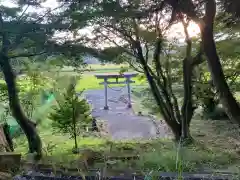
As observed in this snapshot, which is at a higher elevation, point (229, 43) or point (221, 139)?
point (229, 43)

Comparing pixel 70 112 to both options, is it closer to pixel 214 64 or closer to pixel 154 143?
pixel 154 143

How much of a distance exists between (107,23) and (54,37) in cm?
150

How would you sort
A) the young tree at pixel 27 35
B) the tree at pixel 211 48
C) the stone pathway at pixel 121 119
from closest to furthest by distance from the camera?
the tree at pixel 211 48 → the young tree at pixel 27 35 → the stone pathway at pixel 121 119

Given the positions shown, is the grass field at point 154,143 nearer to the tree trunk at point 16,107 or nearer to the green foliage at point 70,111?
the tree trunk at point 16,107

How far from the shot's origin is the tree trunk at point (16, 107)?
483 cm

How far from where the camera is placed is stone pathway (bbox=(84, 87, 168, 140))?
357 inches

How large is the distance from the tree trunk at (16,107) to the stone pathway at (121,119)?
3.37 meters

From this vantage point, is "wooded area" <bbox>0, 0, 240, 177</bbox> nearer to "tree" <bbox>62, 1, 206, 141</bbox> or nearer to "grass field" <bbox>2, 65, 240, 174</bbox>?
"tree" <bbox>62, 1, 206, 141</bbox>

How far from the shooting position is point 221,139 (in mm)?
7684

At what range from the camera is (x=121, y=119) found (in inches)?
413

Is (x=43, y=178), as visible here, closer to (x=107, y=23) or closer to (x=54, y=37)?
(x=54, y=37)

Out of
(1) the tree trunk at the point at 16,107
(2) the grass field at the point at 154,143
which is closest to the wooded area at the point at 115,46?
(1) the tree trunk at the point at 16,107

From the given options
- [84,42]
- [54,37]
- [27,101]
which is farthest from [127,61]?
[54,37]

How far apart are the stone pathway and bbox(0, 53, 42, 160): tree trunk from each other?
3.37m
